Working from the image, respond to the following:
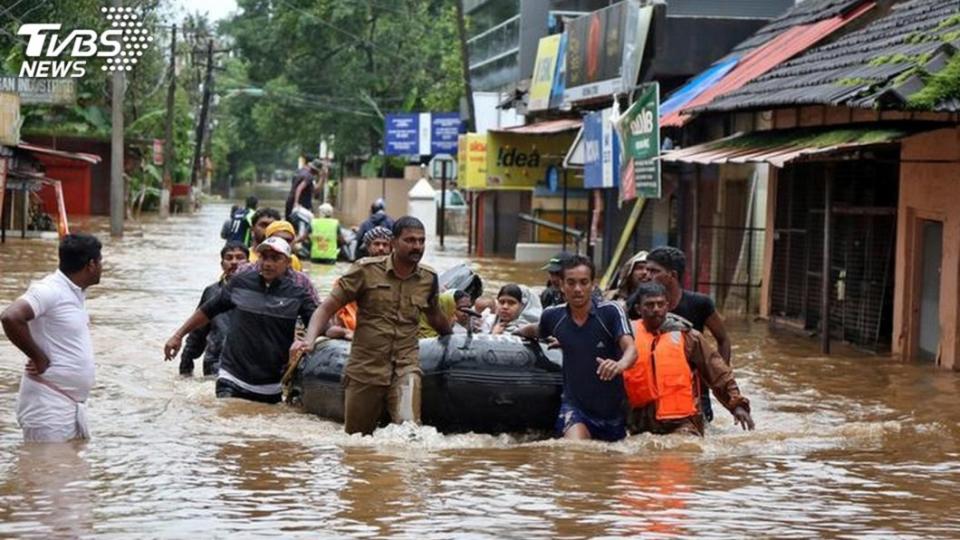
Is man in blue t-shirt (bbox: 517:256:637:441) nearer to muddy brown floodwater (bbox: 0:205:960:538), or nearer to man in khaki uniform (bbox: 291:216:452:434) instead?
muddy brown floodwater (bbox: 0:205:960:538)

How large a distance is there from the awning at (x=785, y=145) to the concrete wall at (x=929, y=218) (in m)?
0.48

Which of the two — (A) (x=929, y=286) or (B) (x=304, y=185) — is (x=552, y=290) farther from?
(B) (x=304, y=185)

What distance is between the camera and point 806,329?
70.0 feet

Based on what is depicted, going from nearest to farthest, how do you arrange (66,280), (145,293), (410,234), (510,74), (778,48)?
(66,280)
(410,234)
(778,48)
(145,293)
(510,74)

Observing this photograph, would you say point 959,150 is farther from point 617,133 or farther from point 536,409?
point 617,133

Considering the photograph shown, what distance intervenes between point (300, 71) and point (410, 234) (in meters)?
66.0

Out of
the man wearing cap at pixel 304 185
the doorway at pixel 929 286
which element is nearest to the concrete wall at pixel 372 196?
the man wearing cap at pixel 304 185

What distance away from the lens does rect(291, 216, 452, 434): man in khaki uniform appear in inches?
419

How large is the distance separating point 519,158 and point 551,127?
2.26 m

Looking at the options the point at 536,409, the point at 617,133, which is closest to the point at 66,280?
the point at 536,409

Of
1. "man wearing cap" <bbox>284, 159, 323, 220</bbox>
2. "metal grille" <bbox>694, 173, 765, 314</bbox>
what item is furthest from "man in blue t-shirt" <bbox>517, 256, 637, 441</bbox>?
"man wearing cap" <bbox>284, 159, 323, 220</bbox>

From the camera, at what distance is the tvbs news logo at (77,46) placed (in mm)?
41250

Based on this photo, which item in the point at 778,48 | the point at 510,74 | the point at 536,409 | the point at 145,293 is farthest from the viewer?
the point at 510,74

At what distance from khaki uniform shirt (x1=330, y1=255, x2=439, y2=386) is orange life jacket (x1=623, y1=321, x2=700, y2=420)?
136cm
